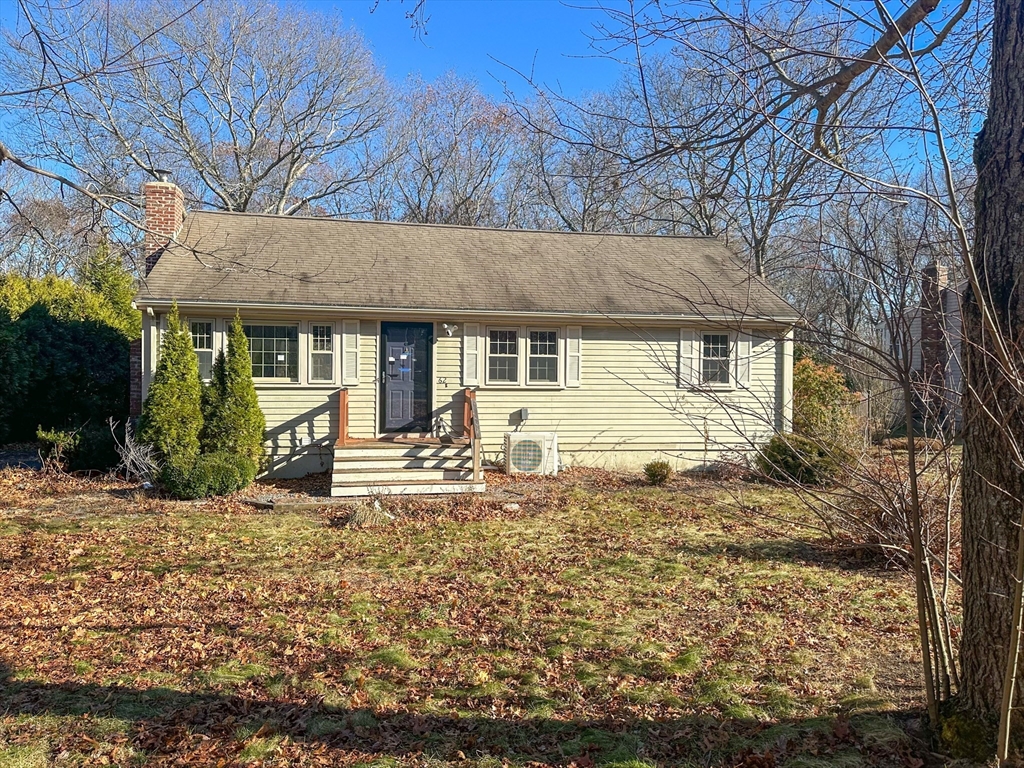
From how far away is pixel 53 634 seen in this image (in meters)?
5.14

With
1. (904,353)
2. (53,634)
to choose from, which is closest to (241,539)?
(53,634)

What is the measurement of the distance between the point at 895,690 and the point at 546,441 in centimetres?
894

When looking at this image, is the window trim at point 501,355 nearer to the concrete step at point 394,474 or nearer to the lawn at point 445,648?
the concrete step at point 394,474

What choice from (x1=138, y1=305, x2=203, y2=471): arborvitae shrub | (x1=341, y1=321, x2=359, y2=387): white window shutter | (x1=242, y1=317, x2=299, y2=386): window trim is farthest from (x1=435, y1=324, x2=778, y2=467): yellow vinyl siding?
(x1=138, y1=305, x2=203, y2=471): arborvitae shrub

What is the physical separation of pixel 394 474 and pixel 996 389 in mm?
9184

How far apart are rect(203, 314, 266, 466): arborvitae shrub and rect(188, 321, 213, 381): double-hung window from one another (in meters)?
0.75

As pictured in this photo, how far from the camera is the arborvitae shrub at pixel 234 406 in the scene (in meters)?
11.1

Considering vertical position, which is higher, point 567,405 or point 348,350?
point 348,350

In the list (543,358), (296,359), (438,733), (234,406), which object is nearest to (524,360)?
(543,358)

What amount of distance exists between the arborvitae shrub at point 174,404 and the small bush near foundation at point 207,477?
0.24 meters

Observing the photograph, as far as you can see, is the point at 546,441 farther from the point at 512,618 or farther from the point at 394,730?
the point at 394,730

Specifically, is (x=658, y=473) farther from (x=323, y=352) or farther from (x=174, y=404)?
(x=174, y=404)

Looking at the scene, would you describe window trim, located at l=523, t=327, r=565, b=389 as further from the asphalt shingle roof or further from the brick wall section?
the brick wall section

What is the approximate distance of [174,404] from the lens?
1070 centimetres
